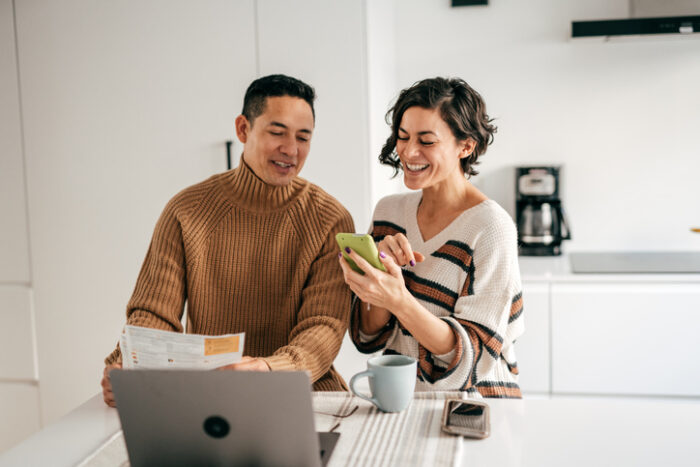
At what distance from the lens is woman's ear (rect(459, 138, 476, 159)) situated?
1.44 metres

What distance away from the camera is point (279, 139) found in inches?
56.8

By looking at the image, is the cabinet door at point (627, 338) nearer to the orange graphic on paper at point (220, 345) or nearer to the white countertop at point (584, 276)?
the white countertop at point (584, 276)

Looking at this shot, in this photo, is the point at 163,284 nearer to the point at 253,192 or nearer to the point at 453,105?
the point at 253,192

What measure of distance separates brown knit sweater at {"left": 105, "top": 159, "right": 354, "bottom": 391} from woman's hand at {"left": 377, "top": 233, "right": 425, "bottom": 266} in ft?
0.51

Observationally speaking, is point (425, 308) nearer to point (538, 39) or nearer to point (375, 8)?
point (375, 8)

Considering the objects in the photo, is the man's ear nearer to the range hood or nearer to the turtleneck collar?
the turtleneck collar

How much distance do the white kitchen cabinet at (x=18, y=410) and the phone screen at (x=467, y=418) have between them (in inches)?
80.8

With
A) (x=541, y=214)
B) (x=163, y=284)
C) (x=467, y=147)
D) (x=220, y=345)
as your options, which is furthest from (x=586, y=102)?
(x=220, y=345)

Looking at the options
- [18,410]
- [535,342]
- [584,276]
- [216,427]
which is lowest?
[18,410]

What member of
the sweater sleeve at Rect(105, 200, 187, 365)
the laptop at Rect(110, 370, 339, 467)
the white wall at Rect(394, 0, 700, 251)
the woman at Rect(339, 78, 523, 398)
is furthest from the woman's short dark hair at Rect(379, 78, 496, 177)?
the white wall at Rect(394, 0, 700, 251)

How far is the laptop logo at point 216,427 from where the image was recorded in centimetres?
80

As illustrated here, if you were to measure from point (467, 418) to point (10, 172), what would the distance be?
2125 millimetres

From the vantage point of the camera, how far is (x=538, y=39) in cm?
274

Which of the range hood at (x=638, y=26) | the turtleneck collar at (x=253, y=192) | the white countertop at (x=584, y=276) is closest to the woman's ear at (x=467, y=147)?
the turtleneck collar at (x=253, y=192)
